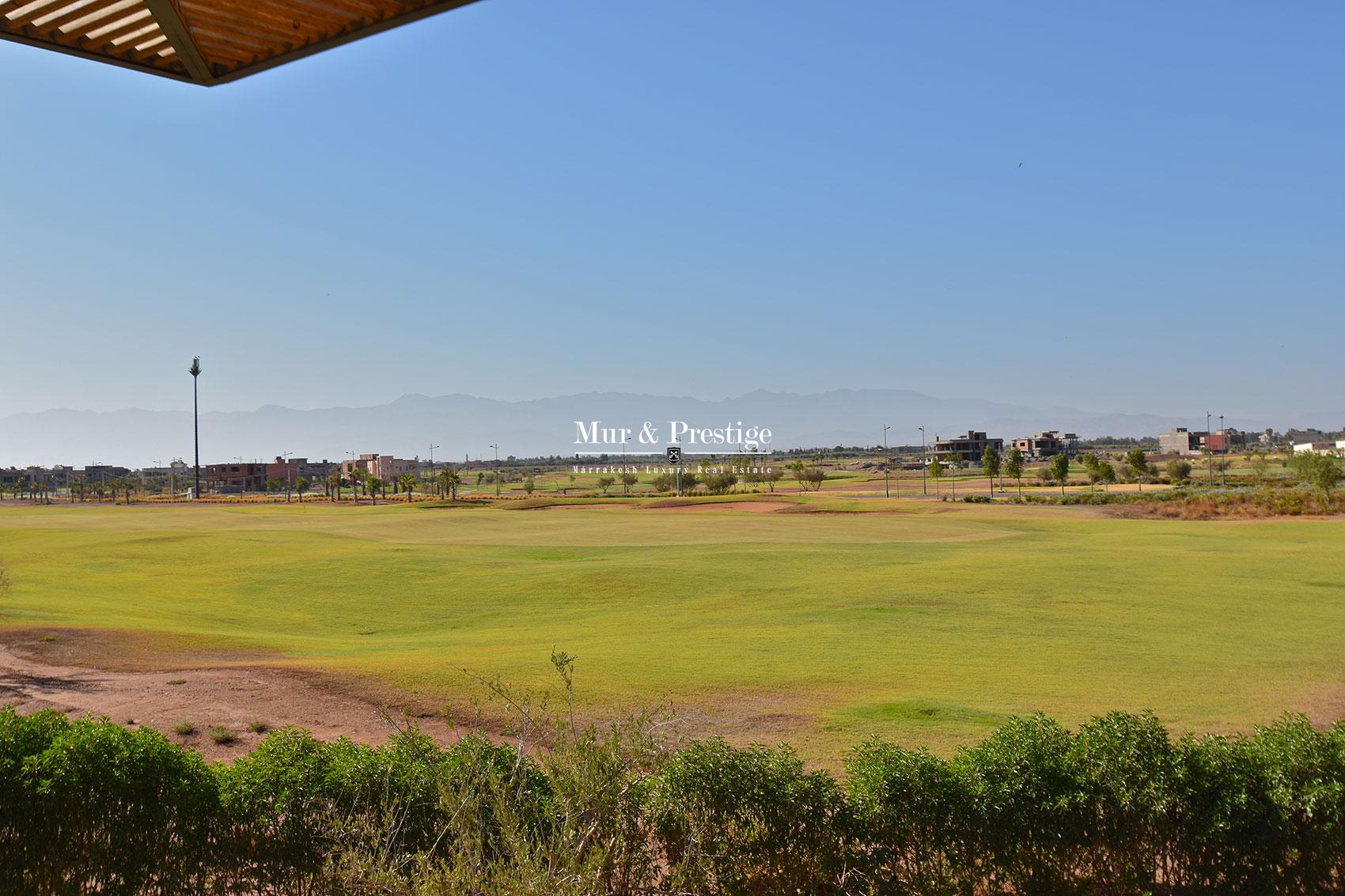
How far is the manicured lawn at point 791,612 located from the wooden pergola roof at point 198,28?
31.0ft

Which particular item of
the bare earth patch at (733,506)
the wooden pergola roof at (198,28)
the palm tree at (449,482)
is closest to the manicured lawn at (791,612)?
the wooden pergola roof at (198,28)

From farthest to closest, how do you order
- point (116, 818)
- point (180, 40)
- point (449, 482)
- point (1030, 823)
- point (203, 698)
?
point (449, 482) < point (203, 698) < point (1030, 823) < point (116, 818) < point (180, 40)

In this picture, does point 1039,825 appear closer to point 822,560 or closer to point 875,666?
point 875,666

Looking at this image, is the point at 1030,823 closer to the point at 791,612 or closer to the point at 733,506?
the point at 791,612

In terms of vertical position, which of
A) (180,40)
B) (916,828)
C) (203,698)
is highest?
(180,40)

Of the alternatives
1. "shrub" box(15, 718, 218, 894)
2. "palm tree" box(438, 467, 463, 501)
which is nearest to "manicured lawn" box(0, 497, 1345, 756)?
"shrub" box(15, 718, 218, 894)

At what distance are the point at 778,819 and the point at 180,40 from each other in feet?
21.3

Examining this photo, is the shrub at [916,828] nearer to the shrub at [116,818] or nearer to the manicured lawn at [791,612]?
the manicured lawn at [791,612]

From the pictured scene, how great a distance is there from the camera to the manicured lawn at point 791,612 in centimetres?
1433

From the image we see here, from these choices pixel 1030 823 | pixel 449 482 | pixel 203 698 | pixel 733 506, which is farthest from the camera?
pixel 449 482

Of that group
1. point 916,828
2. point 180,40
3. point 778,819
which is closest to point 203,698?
point 778,819

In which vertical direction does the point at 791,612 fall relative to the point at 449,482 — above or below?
below

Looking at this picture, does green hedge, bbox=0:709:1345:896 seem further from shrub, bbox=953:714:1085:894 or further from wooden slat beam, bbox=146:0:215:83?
wooden slat beam, bbox=146:0:215:83

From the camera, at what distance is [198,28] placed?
189 inches
